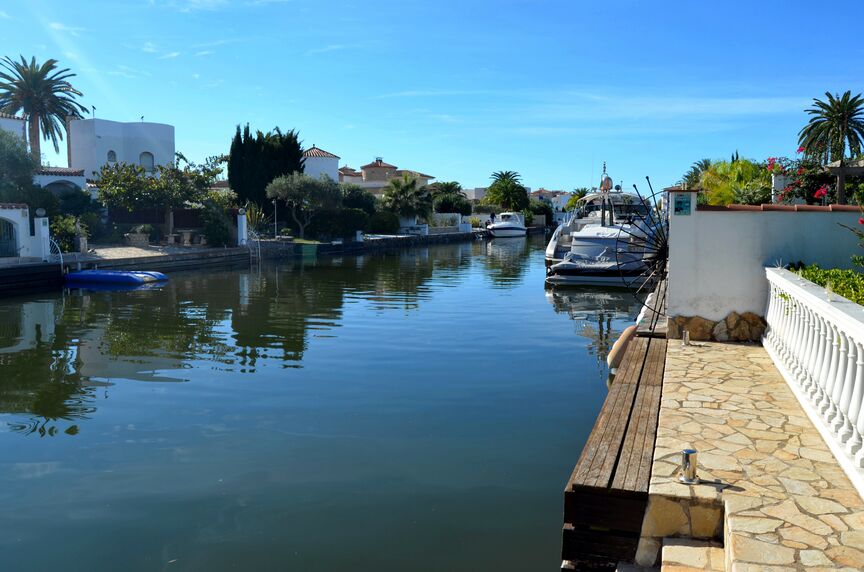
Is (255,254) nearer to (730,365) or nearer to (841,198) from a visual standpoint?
(841,198)

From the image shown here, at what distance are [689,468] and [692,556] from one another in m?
0.59

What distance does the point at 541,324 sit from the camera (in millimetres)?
17219

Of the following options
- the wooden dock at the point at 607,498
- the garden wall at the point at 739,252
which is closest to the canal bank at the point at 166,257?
the garden wall at the point at 739,252

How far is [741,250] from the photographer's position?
913cm

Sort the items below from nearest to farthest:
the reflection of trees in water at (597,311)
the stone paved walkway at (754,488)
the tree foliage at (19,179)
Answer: the stone paved walkway at (754,488) → the reflection of trees in water at (597,311) → the tree foliage at (19,179)

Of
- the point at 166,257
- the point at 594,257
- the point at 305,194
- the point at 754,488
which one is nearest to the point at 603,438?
the point at 754,488

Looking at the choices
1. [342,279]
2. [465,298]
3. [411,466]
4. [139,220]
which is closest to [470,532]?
[411,466]

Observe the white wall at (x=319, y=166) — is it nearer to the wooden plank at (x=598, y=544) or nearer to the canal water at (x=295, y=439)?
the canal water at (x=295, y=439)

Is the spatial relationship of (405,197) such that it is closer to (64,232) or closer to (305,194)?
(305,194)

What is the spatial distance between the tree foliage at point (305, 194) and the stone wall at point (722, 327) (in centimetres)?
4047

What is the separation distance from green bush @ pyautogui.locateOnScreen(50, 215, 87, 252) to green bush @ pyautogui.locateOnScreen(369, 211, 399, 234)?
28.6 m

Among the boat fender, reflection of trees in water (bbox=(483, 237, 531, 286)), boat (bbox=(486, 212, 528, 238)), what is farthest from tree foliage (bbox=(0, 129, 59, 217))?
boat (bbox=(486, 212, 528, 238))

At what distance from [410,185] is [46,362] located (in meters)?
49.8

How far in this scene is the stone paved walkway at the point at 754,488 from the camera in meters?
3.81
